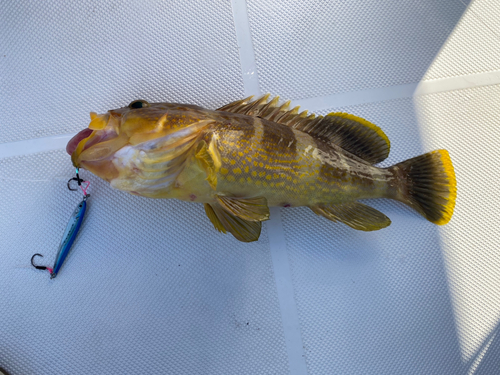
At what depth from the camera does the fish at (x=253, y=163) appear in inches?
59.8

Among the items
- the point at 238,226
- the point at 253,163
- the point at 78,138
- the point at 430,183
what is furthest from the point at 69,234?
the point at 430,183

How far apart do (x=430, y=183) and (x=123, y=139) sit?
1.73 metres

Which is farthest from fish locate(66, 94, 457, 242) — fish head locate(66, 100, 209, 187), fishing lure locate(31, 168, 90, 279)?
fishing lure locate(31, 168, 90, 279)

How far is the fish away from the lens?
1.52 m

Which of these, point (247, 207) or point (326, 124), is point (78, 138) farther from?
point (326, 124)

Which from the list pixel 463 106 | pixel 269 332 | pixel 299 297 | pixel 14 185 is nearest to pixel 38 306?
pixel 14 185

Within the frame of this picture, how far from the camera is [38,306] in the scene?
2004 mm

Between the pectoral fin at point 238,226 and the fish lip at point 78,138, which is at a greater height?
the fish lip at point 78,138

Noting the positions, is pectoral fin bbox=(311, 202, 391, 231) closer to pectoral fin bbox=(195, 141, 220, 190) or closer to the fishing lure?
pectoral fin bbox=(195, 141, 220, 190)

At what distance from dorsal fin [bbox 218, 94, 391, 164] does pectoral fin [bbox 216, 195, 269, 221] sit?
0.50 metres

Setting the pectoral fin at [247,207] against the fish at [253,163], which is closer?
the fish at [253,163]

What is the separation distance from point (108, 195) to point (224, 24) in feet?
4.40

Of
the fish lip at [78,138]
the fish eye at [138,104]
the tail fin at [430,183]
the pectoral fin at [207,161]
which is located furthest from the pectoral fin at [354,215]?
the fish lip at [78,138]

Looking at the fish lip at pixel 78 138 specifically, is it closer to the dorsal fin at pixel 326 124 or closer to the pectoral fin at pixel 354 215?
the dorsal fin at pixel 326 124
